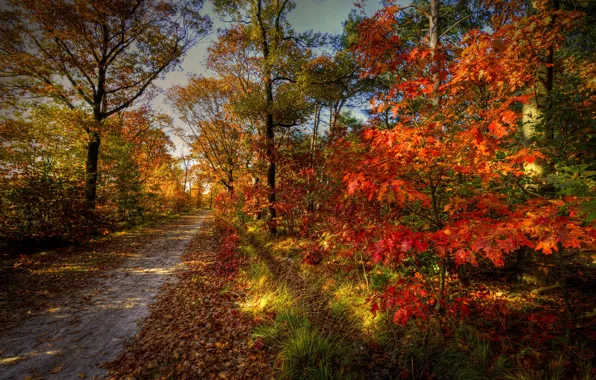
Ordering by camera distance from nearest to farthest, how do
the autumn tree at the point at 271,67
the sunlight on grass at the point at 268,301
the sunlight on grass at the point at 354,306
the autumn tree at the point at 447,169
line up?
the autumn tree at the point at 447,169
the sunlight on grass at the point at 354,306
the sunlight on grass at the point at 268,301
the autumn tree at the point at 271,67

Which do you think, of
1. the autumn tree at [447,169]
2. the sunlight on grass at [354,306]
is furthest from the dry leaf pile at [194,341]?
the autumn tree at [447,169]

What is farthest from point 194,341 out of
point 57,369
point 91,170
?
point 91,170

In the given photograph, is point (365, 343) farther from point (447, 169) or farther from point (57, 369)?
point (57, 369)

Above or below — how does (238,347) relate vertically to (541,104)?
below

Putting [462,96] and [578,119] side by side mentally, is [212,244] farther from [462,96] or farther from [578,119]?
[578,119]

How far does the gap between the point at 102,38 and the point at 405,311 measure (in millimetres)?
16831

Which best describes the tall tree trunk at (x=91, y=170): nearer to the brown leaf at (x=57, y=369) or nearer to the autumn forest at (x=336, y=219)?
the autumn forest at (x=336, y=219)

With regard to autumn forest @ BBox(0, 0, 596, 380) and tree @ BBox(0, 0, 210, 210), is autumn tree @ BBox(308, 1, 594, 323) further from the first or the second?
tree @ BBox(0, 0, 210, 210)

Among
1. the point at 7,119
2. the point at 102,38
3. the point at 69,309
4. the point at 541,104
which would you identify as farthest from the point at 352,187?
the point at 102,38

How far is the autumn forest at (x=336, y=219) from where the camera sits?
9.75ft

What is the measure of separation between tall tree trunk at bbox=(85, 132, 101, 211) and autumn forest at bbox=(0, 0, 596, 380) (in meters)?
0.11

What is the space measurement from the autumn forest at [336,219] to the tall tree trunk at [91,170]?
109 millimetres

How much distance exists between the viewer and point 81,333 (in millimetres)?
4098

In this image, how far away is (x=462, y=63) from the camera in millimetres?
3219
